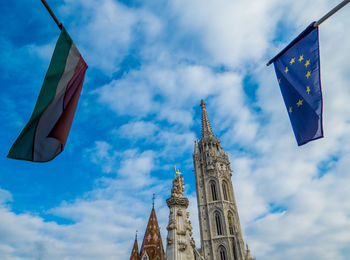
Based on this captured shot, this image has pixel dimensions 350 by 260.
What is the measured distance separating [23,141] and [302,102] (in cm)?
685

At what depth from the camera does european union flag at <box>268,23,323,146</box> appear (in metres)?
6.30

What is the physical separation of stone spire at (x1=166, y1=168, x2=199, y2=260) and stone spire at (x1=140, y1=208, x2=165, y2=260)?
44.3ft

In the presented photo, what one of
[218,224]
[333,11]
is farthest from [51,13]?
[218,224]

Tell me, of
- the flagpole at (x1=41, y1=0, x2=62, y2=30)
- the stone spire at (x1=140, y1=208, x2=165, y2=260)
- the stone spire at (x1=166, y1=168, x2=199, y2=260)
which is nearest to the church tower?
the stone spire at (x1=140, y1=208, x2=165, y2=260)

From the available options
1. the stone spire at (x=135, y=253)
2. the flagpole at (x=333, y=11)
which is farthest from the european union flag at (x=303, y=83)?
the stone spire at (x=135, y=253)

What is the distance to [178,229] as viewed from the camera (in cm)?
1184

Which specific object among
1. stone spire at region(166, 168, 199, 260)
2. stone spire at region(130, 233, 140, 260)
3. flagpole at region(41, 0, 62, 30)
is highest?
stone spire at region(130, 233, 140, 260)

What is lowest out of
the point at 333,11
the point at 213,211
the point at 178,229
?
the point at 178,229

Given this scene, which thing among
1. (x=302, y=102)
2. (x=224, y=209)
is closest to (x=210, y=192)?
(x=224, y=209)

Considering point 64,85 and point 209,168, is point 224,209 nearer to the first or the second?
point 209,168

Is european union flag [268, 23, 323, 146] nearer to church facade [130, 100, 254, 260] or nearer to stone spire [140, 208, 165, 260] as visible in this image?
stone spire [140, 208, 165, 260]

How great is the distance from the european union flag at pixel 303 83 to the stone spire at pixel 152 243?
21163 millimetres

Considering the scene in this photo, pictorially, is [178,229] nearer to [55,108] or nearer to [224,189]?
[55,108]

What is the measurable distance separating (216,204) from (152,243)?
2558 cm
